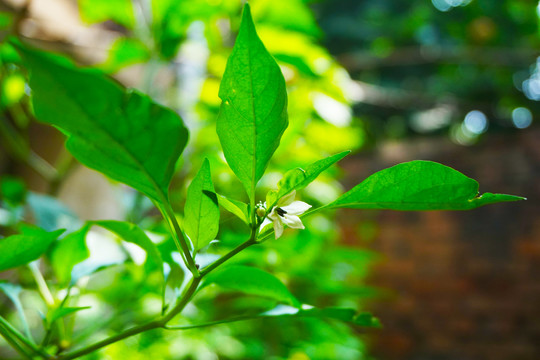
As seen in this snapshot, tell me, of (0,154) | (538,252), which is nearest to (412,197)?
(0,154)

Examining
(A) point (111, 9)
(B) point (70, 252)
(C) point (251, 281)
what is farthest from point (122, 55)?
(C) point (251, 281)

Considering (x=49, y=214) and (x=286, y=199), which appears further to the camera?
(x=49, y=214)

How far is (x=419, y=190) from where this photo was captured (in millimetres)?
242

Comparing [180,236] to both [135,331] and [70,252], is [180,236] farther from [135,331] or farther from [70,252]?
[70,252]

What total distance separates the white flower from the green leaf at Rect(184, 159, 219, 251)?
0.03 meters

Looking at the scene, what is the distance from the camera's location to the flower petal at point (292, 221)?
244mm

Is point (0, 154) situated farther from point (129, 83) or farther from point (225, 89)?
point (225, 89)

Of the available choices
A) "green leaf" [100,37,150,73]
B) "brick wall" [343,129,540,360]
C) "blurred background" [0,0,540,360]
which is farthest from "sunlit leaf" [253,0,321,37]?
"brick wall" [343,129,540,360]

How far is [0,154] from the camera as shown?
1.36 m

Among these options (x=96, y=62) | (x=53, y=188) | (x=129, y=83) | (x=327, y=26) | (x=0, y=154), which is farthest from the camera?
(x=327, y=26)

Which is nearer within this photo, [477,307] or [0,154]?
[0,154]

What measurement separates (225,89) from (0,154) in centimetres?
139

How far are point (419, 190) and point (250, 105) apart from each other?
10 centimetres

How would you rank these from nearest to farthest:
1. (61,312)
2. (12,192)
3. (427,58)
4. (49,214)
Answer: (61,312)
(49,214)
(12,192)
(427,58)
